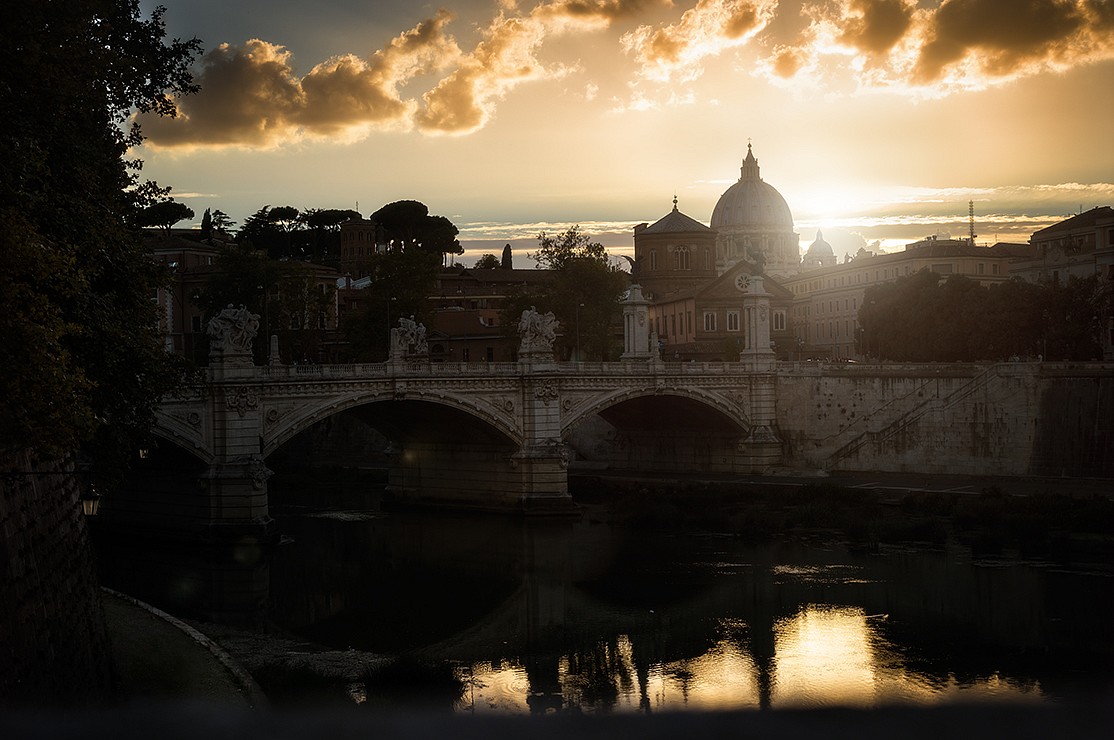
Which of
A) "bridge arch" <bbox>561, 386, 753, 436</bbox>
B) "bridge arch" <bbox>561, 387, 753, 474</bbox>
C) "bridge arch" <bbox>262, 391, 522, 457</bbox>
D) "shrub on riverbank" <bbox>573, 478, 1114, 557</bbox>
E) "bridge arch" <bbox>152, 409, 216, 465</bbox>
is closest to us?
"shrub on riverbank" <bbox>573, 478, 1114, 557</bbox>

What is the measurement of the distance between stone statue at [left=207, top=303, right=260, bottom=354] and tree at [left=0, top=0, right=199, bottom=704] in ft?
57.4

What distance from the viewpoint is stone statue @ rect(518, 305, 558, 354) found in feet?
157

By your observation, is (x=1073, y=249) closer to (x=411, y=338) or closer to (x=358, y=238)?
(x=411, y=338)

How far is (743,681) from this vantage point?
942 inches

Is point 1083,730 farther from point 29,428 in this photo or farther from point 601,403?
point 601,403

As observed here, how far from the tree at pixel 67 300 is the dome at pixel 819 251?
5203 inches

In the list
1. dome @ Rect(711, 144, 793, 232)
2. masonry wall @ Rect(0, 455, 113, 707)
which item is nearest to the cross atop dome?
dome @ Rect(711, 144, 793, 232)

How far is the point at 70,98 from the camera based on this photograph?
1644 cm

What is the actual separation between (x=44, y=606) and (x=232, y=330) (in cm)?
2500

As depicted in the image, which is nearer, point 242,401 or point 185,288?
point 242,401

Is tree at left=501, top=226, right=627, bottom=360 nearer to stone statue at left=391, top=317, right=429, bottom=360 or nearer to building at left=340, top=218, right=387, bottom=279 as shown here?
stone statue at left=391, top=317, right=429, bottom=360

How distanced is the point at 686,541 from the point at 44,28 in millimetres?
29144

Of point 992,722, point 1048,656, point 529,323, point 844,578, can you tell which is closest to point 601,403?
point 529,323

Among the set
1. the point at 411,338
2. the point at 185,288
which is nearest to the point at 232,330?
the point at 411,338
